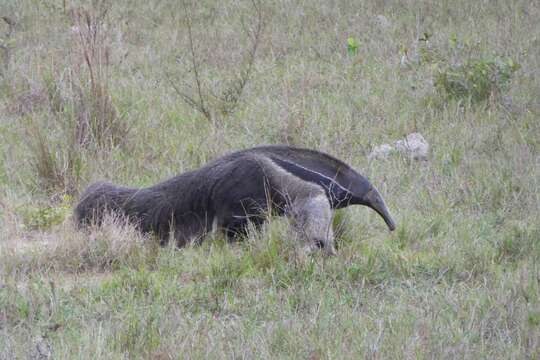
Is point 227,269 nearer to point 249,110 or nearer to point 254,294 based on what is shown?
point 254,294

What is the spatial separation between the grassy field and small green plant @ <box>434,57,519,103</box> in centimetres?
2

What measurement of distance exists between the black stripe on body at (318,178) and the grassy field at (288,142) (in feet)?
0.58

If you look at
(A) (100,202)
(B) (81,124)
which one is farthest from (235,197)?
(B) (81,124)

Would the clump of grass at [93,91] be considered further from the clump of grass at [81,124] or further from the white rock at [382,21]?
the white rock at [382,21]

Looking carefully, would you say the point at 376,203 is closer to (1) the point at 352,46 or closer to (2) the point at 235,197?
(2) the point at 235,197

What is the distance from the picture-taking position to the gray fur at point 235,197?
6262 mm

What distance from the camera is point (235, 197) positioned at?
626 centimetres

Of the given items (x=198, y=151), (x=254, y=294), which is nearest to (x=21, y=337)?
(x=254, y=294)

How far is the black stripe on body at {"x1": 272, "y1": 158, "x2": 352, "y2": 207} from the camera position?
21.0 ft

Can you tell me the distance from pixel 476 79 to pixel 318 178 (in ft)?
12.5

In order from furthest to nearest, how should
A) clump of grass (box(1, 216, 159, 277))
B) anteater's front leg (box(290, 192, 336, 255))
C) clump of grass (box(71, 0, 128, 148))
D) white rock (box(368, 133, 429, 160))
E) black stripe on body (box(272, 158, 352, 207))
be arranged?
white rock (box(368, 133, 429, 160)) < clump of grass (box(71, 0, 128, 148)) < black stripe on body (box(272, 158, 352, 207)) < anteater's front leg (box(290, 192, 336, 255)) < clump of grass (box(1, 216, 159, 277))

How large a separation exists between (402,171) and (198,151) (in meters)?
1.84

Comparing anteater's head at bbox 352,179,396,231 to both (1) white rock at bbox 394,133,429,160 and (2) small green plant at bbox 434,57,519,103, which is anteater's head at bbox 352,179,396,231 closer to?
(1) white rock at bbox 394,133,429,160

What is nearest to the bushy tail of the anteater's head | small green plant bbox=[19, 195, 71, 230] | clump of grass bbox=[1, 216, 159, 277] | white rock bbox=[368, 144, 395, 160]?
small green plant bbox=[19, 195, 71, 230]
